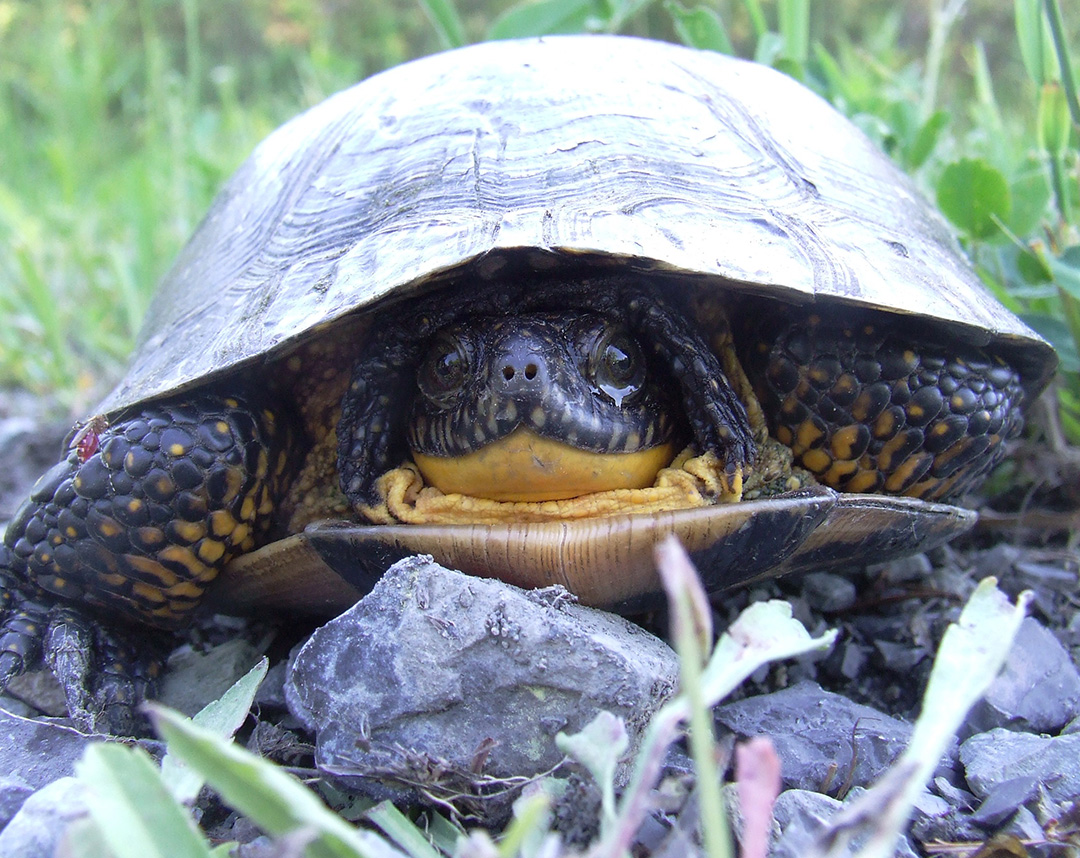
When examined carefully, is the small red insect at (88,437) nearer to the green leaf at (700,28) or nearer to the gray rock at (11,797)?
the gray rock at (11,797)

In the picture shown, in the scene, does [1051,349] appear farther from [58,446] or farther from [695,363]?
[58,446]

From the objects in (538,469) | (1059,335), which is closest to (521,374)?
(538,469)

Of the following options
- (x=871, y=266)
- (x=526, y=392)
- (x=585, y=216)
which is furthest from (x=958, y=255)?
(x=526, y=392)

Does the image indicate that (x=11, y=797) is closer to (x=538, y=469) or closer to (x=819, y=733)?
(x=538, y=469)

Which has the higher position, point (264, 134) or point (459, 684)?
point (264, 134)

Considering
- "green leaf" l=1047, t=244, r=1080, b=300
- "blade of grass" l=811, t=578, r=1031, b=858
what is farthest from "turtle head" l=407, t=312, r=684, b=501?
"green leaf" l=1047, t=244, r=1080, b=300

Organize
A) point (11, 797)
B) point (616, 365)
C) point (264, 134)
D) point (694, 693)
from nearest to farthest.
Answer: point (694, 693), point (11, 797), point (616, 365), point (264, 134)

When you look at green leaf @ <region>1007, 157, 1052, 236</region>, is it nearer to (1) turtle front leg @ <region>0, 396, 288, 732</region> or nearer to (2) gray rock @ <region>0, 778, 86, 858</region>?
(1) turtle front leg @ <region>0, 396, 288, 732</region>
